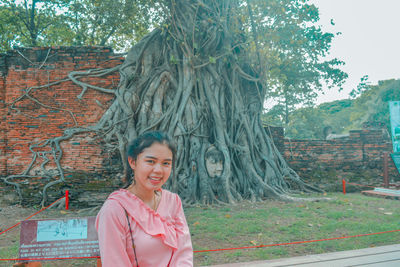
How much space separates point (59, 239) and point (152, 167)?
1.06 metres

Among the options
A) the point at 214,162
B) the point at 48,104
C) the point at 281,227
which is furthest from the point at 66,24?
the point at 281,227

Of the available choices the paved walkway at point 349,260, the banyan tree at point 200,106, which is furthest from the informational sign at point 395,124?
Answer: the paved walkway at point 349,260

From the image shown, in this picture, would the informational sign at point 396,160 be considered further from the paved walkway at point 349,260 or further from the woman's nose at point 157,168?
the woman's nose at point 157,168

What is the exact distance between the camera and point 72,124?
6.38 meters

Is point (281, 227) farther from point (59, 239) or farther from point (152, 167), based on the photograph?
point (152, 167)

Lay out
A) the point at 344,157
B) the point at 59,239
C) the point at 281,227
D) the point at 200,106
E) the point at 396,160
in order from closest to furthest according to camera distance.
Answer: the point at 59,239, the point at 281,227, the point at 200,106, the point at 396,160, the point at 344,157

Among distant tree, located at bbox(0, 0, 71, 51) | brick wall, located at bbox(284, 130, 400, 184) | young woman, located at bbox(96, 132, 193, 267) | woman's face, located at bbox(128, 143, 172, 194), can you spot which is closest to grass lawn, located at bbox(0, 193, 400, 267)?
young woman, located at bbox(96, 132, 193, 267)

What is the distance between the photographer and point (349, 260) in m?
2.44

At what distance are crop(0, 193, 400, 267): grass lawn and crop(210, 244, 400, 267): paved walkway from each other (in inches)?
15.4

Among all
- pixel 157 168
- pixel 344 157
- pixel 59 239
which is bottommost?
pixel 59 239

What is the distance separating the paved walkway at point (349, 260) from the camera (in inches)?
93.6

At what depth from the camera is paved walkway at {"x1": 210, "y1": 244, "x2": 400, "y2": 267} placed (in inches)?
93.6

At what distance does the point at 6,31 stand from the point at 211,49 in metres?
9.27

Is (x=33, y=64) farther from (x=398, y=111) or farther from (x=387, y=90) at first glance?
(x=387, y=90)
